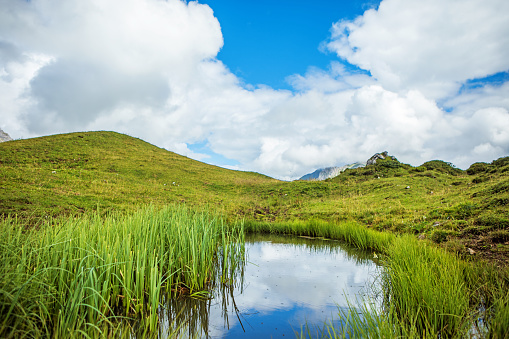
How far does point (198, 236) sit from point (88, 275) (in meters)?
3.40

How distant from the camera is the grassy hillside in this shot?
39.3 feet

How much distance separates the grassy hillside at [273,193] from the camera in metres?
12.0

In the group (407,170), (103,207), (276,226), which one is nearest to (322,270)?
(276,226)

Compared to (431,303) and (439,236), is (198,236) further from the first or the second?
(439,236)

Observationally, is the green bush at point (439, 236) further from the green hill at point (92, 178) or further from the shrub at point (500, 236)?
the green hill at point (92, 178)

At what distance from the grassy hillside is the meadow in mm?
118

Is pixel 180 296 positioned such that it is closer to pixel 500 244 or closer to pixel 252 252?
pixel 252 252

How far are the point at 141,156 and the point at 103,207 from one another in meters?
32.0

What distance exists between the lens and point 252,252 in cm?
1207

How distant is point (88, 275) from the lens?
15.2ft

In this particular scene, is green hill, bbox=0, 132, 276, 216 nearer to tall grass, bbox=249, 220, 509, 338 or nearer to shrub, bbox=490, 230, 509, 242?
tall grass, bbox=249, 220, 509, 338

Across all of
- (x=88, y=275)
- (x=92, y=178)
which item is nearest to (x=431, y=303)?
(x=88, y=275)

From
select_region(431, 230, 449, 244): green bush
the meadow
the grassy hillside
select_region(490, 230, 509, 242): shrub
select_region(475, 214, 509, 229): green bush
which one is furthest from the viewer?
the grassy hillside

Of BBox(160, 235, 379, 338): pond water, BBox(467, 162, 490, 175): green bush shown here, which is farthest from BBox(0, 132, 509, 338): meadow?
BBox(160, 235, 379, 338): pond water
